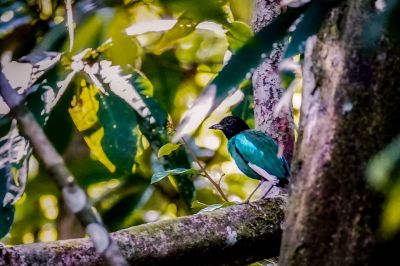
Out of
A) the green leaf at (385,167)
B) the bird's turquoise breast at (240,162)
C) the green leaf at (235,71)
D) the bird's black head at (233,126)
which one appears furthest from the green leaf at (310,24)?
the bird's black head at (233,126)

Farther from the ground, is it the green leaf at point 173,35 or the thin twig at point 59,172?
the thin twig at point 59,172

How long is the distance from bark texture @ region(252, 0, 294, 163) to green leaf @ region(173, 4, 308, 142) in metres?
1.50

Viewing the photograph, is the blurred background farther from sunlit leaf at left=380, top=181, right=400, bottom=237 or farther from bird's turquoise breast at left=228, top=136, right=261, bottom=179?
sunlit leaf at left=380, top=181, right=400, bottom=237

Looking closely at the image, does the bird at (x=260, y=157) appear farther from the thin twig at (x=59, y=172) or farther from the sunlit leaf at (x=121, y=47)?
the thin twig at (x=59, y=172)

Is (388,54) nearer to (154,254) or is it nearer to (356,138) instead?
(356,138)

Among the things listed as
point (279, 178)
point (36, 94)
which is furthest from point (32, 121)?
point (279, 178)

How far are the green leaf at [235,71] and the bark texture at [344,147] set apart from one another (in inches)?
3.0

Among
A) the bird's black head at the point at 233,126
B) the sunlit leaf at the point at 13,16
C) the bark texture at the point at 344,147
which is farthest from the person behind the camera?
the bird's black head at the point at 233,126

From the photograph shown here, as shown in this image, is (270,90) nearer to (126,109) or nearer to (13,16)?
(126,109)

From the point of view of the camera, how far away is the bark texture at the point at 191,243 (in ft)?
5.99

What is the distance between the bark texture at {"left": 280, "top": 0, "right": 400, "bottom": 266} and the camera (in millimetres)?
1091

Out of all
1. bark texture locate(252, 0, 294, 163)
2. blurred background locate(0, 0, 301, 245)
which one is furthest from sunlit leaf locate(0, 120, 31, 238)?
bark texture locate(252, 0, 294, 163)

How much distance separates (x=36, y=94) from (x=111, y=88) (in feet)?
0.83

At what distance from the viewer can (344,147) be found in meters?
1.12
